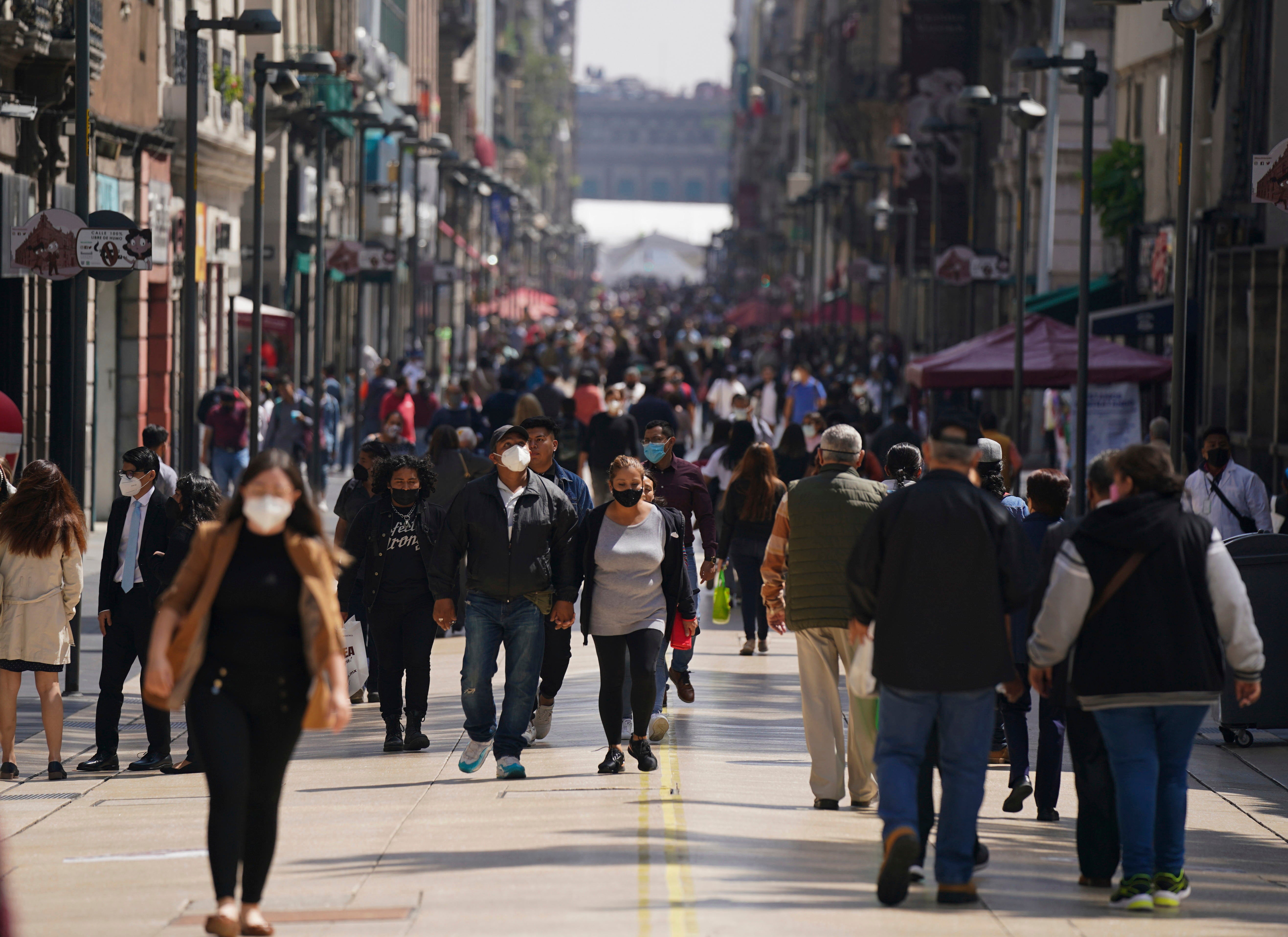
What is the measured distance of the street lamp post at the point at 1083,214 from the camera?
65.1 ft

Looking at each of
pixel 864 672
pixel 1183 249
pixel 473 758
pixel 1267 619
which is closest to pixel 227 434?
pixel 1183 249

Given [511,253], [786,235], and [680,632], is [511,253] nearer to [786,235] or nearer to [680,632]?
[786,235]

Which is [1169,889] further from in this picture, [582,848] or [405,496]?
[405,496]

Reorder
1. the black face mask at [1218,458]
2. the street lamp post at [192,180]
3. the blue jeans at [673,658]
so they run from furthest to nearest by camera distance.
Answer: the street lamp post at [192,180] < the black face mask at [1218,458] < the blue jeans at [673,658]

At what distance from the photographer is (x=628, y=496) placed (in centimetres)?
1052

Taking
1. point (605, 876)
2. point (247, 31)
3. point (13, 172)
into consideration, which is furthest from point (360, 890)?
point (13, 172)

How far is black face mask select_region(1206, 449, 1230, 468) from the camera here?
1497 centimetres

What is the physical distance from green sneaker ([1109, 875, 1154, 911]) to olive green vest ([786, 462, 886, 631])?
231cm

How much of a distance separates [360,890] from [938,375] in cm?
1558

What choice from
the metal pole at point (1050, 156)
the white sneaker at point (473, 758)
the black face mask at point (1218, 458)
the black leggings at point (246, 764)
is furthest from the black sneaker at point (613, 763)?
the metal pole at point (1050, 156)

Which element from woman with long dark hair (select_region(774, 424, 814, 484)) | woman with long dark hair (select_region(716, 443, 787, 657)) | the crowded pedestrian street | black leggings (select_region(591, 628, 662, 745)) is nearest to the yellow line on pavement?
the crowded pedestrian street

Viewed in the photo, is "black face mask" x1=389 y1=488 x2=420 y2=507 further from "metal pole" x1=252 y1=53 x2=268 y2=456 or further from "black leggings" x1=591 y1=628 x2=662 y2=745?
"metal pole" x1=252 y1=53 x2=268 y2=456

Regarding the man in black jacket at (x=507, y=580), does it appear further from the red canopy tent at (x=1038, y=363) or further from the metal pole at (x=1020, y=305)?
the red canopy tent at (x=1038, y=363)

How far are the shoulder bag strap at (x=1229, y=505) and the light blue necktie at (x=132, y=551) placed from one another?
7.71m
